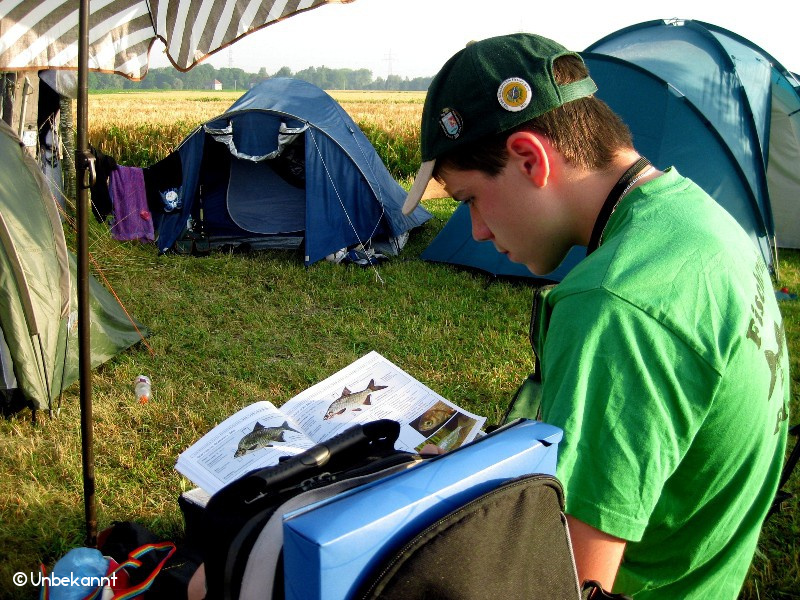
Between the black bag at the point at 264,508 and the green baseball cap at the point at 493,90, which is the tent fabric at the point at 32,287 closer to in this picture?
the green baseball cap at the point at 493,90

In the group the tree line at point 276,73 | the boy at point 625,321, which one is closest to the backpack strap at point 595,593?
the boy at point 625,321

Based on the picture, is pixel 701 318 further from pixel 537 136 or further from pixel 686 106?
pixel 686 106

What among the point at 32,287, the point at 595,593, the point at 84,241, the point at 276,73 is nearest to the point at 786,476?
the point at 595,593

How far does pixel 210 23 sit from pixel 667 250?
1.95m

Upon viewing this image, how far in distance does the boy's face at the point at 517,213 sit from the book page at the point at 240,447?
2.95ft

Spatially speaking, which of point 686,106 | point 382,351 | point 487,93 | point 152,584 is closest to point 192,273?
point 382,351

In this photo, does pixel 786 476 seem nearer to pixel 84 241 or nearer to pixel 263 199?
pixel 84 241

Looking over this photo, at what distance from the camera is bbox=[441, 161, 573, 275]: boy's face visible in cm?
117

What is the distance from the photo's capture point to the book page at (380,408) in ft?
6.65

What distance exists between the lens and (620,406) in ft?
2.90

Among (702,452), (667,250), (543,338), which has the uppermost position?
(667,250)

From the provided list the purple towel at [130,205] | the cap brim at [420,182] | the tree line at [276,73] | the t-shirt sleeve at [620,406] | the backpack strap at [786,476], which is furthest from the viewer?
the tree line at [276,73]

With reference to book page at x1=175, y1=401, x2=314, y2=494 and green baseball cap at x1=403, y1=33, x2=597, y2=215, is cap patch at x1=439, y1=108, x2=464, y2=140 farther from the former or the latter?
book page at x1=175, y1=401, x2=314, y2=494

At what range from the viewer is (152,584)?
155 centimetres
